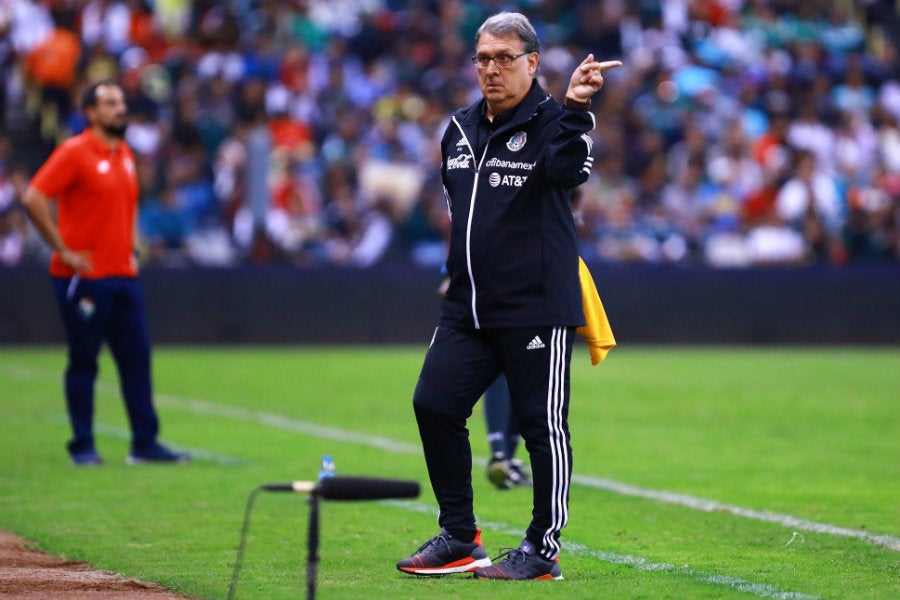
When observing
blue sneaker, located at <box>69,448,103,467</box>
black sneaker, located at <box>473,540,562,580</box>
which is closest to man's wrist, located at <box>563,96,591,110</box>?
black sneaker, located at <box>473,540,562,580</box>

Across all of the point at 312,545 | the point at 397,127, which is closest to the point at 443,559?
the point at 312,545

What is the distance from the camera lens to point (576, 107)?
597 cm

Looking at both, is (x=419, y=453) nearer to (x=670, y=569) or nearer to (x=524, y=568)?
(x=670, y=569)

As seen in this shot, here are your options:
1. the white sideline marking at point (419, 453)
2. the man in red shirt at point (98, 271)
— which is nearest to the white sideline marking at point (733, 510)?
the white sideline marking at point (419, 453)

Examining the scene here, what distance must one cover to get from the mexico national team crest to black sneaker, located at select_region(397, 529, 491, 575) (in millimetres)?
1606

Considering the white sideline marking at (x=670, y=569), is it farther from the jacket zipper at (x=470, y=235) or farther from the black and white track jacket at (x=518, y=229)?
the jacket zipper at (x=470, y=235)

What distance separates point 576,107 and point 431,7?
19967 millimetres

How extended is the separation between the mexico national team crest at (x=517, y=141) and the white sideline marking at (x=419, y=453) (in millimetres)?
2606

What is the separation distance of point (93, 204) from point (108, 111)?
0.63 metres

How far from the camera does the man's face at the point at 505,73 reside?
6094 mm

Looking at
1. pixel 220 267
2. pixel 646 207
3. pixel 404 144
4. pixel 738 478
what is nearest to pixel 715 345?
pixel 646 207

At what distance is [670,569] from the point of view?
6500mm

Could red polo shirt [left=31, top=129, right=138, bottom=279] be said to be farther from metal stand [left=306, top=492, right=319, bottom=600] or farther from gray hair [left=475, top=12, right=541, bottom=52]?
metal stand [left=306, top=492, right=319, bottom=600]

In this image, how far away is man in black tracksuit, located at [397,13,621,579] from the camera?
615 cm
